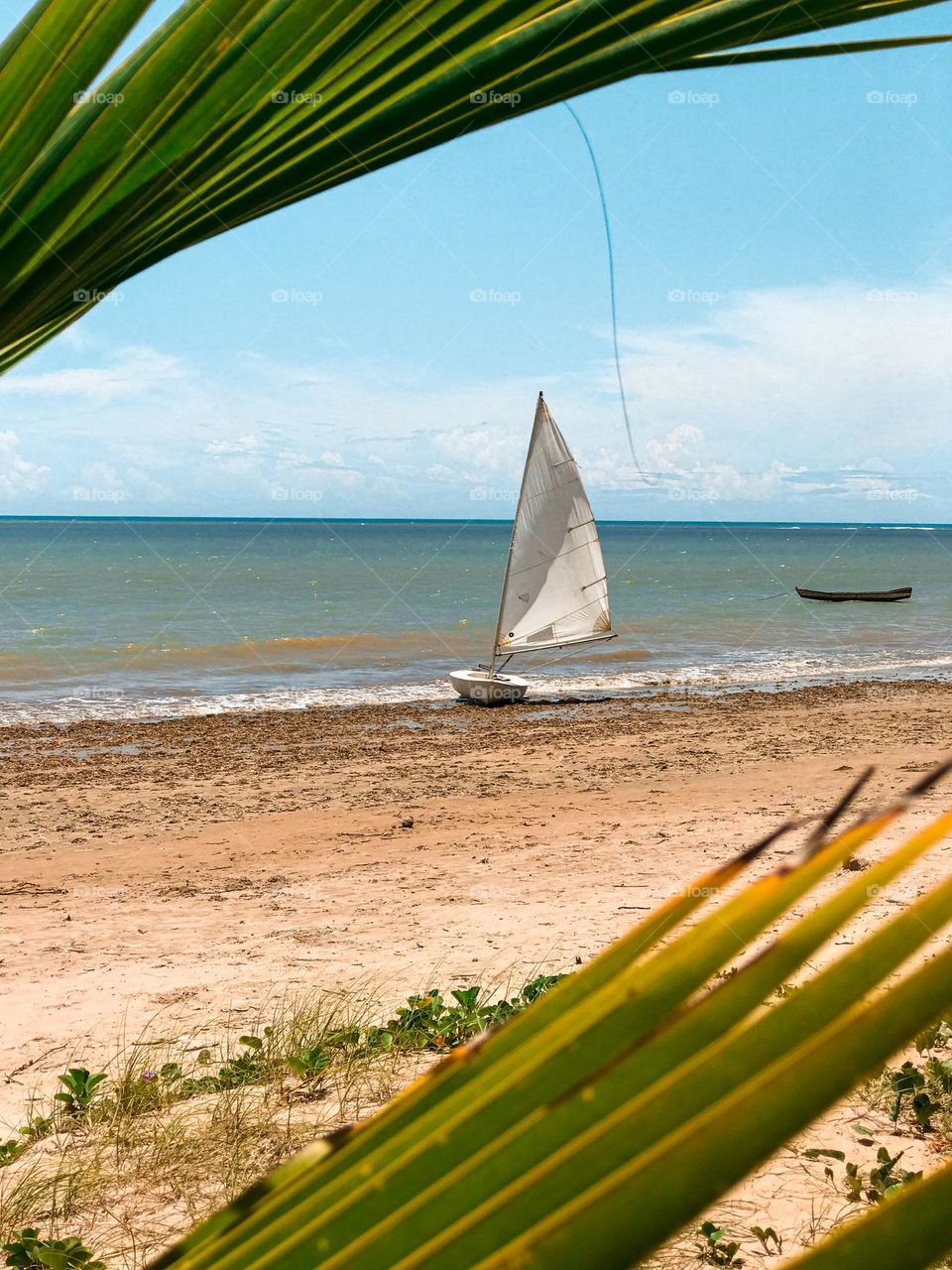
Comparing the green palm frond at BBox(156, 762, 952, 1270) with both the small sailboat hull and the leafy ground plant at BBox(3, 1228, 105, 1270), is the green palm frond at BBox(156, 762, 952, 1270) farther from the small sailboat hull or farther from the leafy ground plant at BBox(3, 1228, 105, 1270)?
the small sailboat hull

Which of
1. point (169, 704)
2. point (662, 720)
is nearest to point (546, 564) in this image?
point (662, 720)

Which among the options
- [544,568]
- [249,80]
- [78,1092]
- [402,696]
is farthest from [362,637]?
[249,80]

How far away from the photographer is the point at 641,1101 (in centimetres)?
34

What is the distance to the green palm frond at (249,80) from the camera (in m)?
0.60

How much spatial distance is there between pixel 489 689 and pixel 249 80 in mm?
20943

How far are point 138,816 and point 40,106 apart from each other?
13.5 m

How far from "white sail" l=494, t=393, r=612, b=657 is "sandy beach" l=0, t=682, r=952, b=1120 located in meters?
2.25

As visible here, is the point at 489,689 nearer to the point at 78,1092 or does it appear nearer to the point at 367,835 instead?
the point at 367,835

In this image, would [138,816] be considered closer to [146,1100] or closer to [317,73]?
[146,1100]

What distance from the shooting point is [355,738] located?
18.3m

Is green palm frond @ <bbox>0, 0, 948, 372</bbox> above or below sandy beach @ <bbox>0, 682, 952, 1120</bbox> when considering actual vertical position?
above

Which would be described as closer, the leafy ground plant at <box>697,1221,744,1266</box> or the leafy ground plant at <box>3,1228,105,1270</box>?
the leafy ground plant at <box>3,1228,105,1270</box>

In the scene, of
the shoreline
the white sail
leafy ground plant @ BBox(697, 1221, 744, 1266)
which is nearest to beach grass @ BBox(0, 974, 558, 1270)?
leafy ground plant @ BBox(697, 1221, 744, 1266)

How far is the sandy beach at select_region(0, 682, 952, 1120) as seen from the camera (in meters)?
6.81
